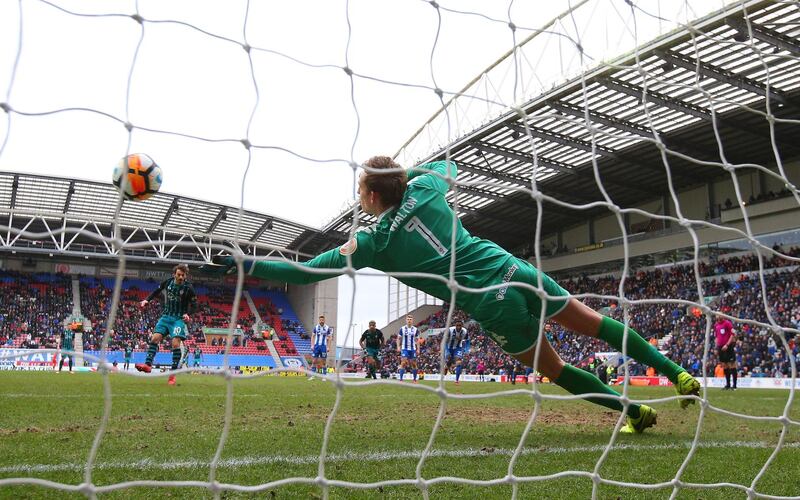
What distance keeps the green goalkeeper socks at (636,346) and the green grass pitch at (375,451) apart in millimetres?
486

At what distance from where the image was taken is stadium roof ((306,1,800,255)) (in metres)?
16.6

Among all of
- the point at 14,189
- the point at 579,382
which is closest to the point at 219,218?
the point at 14,189

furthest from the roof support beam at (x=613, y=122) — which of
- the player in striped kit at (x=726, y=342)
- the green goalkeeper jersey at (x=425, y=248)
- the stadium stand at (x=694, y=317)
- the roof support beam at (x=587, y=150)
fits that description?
the green goalkeeper jersey at (x=425, y=248)

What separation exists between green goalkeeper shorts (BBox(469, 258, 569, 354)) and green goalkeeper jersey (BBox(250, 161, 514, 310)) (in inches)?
1.5

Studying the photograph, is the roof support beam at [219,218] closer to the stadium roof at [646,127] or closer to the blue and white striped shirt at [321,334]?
the stadium roof at [646,127]

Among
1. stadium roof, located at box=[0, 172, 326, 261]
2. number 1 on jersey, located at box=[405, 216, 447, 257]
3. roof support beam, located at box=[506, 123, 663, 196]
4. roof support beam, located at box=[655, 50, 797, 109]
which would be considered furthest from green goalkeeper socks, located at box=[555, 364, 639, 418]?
stadium roof, located at box=[0, 172, 326, 261]

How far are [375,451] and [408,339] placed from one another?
14401 millimetres

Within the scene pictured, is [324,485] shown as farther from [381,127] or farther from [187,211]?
[187,211]

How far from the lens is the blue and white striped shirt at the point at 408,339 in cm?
1777

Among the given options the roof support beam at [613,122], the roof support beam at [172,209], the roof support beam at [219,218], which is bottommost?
the roof support beam at [219,218]

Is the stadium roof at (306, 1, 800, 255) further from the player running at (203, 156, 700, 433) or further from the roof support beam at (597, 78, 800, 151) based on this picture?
the player running at (203, 156, 700, 433)

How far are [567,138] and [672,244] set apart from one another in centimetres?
889

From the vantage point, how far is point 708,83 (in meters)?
19.6

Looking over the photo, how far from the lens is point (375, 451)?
3.67 m
